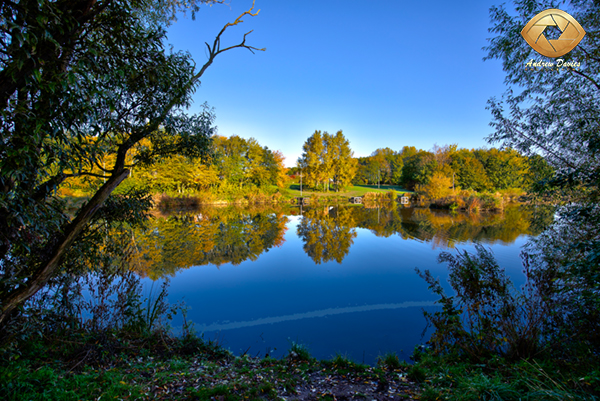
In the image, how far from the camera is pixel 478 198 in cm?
3070

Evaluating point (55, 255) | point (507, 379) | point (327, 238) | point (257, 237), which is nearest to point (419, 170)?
point (327, 238)

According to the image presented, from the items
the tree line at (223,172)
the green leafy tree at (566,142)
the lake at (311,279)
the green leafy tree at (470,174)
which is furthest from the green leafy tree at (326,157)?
the green leafy tree at (566,142)

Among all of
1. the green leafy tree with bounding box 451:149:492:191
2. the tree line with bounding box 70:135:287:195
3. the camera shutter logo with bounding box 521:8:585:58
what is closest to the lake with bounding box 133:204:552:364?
the camera shutter logo with bounding box 521:8:585:58

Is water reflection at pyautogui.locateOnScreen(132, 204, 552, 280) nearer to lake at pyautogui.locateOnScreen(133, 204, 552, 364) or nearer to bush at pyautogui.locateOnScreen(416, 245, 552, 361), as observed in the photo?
lake at pyautogui.locateOnScreen(133, 204, 552, 364)

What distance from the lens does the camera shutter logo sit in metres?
5.02

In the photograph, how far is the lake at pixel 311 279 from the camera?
6.07m

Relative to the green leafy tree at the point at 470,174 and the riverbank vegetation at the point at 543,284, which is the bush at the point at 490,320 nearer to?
the riverbank vegetation at the point at 543,284

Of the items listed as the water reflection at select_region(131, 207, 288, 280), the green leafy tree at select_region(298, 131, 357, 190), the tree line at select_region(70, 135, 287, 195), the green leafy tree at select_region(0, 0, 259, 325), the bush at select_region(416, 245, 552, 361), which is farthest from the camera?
the green leafy tree at select_region(298, 131, 357, 190)

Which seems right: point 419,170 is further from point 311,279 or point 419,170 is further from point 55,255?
point 55,255

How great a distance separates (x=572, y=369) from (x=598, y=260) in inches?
59.6

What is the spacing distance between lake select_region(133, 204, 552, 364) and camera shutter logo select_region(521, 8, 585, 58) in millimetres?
3222

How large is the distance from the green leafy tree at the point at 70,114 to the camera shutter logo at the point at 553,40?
18.0 ft

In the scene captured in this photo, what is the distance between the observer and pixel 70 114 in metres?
2.91

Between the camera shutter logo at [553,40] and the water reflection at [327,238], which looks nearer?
the camera shutter logo at [553,40]
